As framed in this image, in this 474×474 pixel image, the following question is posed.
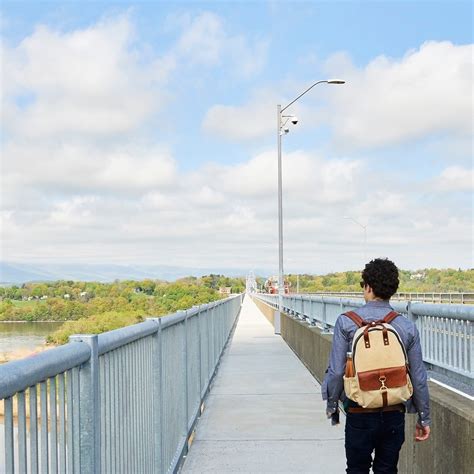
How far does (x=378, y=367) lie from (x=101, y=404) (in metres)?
1.46

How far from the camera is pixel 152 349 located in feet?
17.2

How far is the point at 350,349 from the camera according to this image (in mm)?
3982

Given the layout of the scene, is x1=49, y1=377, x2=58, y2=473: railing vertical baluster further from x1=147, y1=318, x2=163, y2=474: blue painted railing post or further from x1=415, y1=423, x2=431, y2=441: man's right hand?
x1=147, y1=318, x2=163, y2=474: blue painted railing post

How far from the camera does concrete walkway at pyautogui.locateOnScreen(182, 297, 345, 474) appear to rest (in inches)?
275

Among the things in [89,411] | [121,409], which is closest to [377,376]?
[121,409]

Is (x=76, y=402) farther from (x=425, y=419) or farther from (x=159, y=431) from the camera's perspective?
(x=159, y=431)

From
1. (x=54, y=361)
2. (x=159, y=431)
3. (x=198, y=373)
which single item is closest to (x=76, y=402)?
(x=54, y=361)

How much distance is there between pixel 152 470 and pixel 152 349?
Answer: 0.85m

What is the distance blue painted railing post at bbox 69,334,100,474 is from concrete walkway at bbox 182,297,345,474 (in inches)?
152

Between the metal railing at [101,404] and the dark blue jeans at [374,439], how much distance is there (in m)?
1.30

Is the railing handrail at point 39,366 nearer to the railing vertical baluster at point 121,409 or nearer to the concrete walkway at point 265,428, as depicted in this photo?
the railing vertical baluster at point 121,409

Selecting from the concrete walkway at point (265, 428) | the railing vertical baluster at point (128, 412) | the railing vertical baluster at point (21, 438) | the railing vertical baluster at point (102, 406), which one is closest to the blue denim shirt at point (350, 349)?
the railing vertical baluster at point (128, 412)

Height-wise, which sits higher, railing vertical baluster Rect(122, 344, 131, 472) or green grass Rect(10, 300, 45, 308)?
railing vertical baluster Rect(122, 344, 131, 472)

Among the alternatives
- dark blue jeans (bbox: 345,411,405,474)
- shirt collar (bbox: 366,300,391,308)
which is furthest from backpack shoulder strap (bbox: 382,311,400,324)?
dark blue jeans (bbox: 345,411,405,474)
